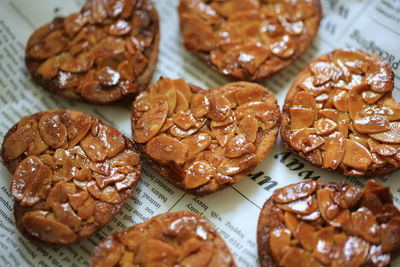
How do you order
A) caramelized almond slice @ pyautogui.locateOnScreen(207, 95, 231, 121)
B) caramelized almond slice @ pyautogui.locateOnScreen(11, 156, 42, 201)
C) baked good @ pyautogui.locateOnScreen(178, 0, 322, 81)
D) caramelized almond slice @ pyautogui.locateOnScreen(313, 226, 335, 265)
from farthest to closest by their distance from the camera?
baked good @ pyautogui.locateOnScreen(178, 0, 322, 81)
caramelized almond slice @ pyautogui.locateOnScreen(207, 95, 231, 121)
caramelized almond slice @ pyautogui.locateOnScreen(11, 156, 42, 201)
caramelized almond slice @ pyautogui.locateOnScreen(313, 226, 335, 265)

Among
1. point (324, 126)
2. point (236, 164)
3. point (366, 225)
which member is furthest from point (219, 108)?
point (366, 225)

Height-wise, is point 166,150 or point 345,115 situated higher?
point 166,150

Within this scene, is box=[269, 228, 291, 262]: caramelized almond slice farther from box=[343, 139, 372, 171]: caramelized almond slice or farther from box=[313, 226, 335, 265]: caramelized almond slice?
box=[343, 139, 372, 171]: caramelized almond slice

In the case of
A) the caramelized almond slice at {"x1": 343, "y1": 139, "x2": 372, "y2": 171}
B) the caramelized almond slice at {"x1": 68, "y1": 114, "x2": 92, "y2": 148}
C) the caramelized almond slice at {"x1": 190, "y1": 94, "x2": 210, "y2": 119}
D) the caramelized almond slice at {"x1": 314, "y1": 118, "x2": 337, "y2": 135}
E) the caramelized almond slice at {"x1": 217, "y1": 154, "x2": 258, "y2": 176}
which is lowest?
the caramelized almond slice at {"x1": 343, "y1": 139, "x2": 372, "y2": 171}

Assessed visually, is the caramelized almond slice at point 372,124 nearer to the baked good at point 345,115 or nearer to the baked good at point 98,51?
the baked good at point 345,115

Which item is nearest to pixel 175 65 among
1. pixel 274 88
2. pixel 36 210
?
pixel 274 88

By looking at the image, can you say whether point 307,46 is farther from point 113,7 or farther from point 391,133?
point 113,7

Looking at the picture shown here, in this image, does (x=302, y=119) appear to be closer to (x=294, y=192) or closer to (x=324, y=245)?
(x=294, y=192)

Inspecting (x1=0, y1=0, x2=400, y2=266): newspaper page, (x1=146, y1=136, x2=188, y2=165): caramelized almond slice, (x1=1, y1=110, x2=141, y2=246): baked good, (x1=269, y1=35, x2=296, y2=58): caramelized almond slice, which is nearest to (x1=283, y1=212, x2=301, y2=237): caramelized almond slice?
(x1=0, y1=0, x2=400, y2=266): newspaper page
